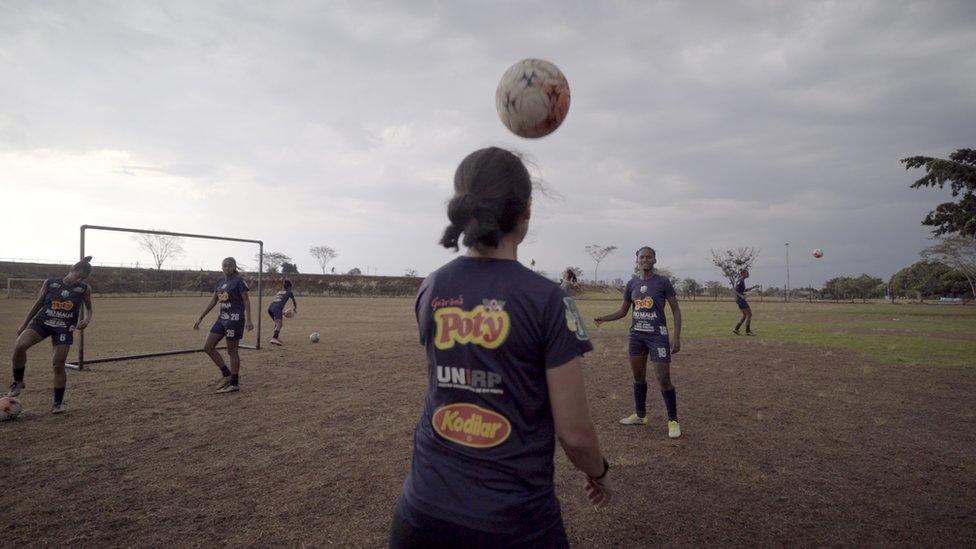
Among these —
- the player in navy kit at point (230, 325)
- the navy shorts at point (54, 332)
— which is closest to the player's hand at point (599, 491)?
the player in navy kit at point (230, 325)

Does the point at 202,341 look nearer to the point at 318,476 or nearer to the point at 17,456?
the point at 17,456

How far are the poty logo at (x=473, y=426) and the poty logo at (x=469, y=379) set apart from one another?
60mm

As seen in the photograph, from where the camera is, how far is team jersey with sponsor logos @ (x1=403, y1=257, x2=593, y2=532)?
1.43 m

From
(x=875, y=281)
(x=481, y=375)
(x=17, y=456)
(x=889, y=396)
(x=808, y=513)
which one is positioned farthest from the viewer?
(x=875, y=281)

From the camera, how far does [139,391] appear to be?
8453mm

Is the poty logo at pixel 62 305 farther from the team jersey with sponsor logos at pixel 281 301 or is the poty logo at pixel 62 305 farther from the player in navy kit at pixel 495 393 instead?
the player in navy kit at pixel 495 393

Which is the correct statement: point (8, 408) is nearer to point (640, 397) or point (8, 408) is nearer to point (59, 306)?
point (59, 306)

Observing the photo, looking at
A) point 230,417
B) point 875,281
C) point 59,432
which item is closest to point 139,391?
point 59,432

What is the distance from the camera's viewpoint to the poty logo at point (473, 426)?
1483mm

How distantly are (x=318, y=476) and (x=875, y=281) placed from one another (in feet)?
365

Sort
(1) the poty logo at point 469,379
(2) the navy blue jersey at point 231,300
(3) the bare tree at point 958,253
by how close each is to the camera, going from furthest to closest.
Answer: (3) the bare tree at point 958,253
(2) the navy blue jersey at point 231,300
(1) the poty logo at point 469,379

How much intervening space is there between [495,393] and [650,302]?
17.2 ft

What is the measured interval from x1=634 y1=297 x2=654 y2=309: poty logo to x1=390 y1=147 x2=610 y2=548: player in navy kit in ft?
16.2

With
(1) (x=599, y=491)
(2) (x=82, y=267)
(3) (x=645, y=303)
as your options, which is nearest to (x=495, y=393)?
(1) (x=599, y=491)
